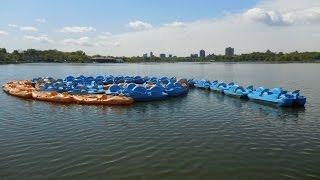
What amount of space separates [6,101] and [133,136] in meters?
27.2

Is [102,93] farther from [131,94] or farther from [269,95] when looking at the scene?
[269,95]

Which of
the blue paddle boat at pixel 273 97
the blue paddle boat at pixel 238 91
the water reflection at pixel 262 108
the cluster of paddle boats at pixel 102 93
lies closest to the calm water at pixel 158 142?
the water reflection at pixel 262 108

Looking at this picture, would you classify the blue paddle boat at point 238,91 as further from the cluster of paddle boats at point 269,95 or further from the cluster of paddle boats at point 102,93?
the cluster of paddle boats at point 102,93

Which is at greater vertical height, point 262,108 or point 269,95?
point 269,95

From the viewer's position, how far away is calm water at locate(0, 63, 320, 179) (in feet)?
66.3

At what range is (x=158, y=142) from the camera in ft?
85.4

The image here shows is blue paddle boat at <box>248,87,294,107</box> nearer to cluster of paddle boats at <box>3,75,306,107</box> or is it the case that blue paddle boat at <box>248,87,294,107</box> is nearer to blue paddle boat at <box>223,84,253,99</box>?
cluster of paddle boats at <box>3,75,306,107</box>

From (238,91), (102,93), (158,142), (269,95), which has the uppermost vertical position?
(269,95)

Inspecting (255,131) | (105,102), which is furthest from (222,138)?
(105,102)

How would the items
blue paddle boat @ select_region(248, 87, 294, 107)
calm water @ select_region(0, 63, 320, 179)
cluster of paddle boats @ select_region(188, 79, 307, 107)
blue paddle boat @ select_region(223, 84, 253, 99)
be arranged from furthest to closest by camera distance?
blue paddle boat @ select_region(223, 84, 253, 99) → cluster of paddle boats @ select_region(188, 79, 307, 107) → blue paddle boat @ select_region(248, 87, 294, 107) → calm water @ select_region(0, 63, 320, 179)

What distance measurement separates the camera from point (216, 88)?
59750 millimetres

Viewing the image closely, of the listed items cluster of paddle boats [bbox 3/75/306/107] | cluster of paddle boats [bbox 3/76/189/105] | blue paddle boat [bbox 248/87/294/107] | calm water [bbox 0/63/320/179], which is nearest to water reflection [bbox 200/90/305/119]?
calm water [bbox 0/63/320/179]

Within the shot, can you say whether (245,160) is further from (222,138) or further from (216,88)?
(216,88)

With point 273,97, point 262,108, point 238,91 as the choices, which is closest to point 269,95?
point 273,97
